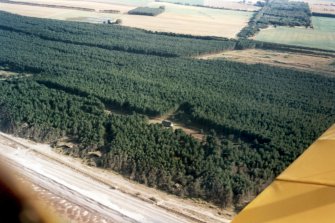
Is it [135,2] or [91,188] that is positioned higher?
[135,2]

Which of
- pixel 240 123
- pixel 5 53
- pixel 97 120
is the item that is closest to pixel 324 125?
pixel 240 123

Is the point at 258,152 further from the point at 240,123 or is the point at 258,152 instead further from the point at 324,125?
the point at 324,125

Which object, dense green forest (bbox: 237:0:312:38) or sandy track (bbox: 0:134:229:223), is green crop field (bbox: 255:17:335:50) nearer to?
dense green forest (bbox: 237:0:312:38)

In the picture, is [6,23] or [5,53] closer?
[5,53]

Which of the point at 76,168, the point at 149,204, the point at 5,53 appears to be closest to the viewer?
the point at 149,204

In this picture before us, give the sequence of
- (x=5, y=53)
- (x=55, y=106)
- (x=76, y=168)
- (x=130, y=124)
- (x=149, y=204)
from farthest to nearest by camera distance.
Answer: (x=5, y=53)
(x=55, y=106)
(x=130, y=124)
(x=76, y=168)
(x=149, y=204)

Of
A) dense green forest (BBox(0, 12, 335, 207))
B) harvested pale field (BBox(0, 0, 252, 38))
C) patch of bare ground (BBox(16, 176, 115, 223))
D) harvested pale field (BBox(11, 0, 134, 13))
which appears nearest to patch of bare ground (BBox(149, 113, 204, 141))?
dense green forest (BBox(0, 12, 335, 207))
